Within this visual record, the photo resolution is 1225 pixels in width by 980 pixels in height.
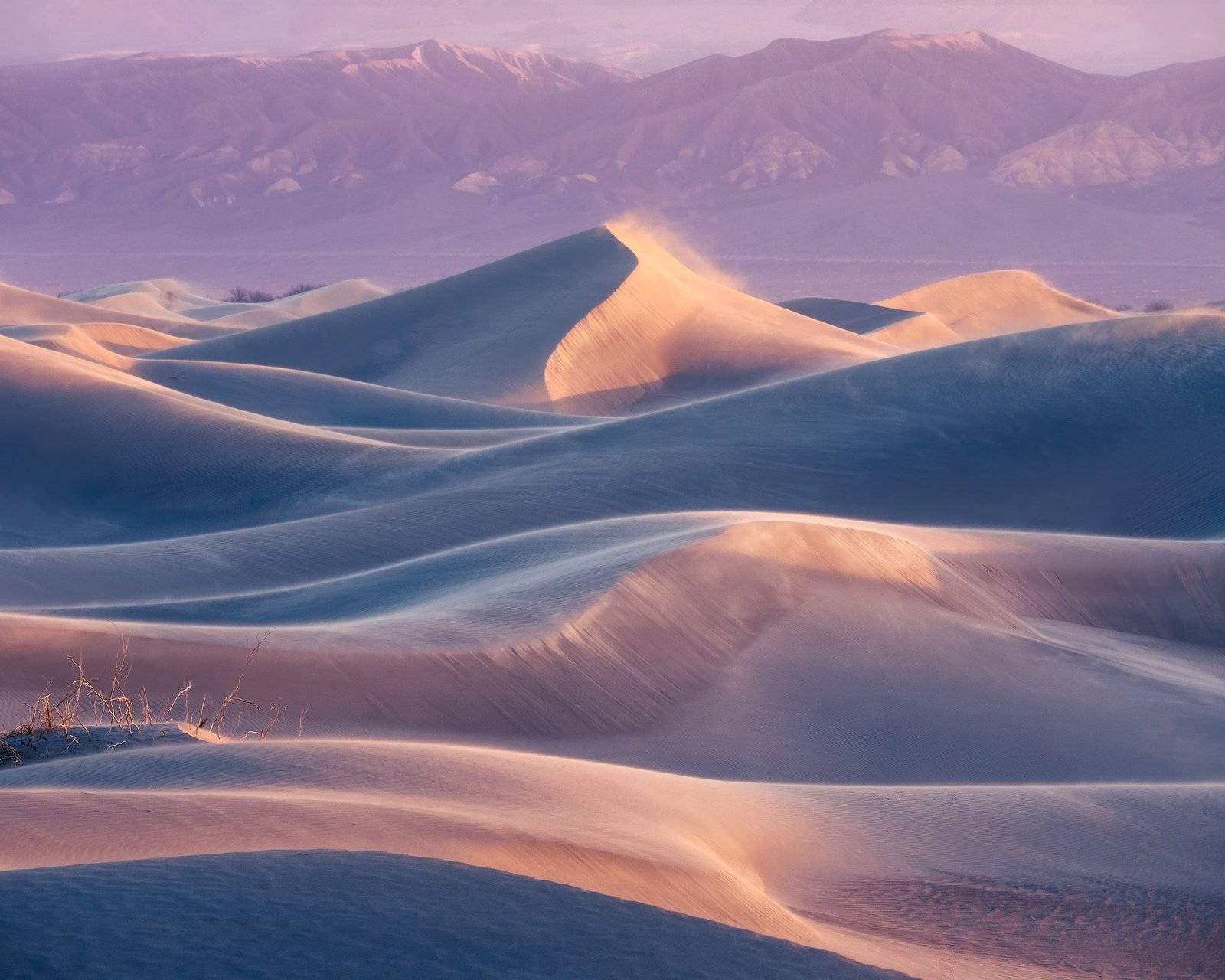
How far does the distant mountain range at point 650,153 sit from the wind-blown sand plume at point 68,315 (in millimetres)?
50693

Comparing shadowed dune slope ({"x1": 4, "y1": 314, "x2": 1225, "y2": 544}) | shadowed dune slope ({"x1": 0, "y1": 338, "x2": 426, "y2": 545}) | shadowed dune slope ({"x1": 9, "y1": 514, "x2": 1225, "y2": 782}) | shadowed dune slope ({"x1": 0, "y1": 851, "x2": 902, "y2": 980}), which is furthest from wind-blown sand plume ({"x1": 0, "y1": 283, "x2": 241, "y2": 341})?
shadowed dune slope ({"x1": 0, "y1": 851, "x2": 902, "y2": 980})

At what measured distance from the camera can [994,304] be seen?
36469 mm

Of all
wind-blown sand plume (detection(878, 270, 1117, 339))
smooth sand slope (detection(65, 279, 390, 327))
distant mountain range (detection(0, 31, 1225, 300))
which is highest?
distant mountain range (detection(0, 31, 1225, 300))

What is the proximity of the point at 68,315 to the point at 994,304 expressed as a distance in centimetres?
2192

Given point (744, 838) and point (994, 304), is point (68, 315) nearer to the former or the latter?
point (994, 304)

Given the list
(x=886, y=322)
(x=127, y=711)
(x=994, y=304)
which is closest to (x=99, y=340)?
(x=886, y=322)

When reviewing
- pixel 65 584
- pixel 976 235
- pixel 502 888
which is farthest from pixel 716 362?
pixel 976 235

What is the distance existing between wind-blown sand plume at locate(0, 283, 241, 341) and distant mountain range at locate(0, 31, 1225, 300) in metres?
50.7

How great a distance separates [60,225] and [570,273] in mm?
89229

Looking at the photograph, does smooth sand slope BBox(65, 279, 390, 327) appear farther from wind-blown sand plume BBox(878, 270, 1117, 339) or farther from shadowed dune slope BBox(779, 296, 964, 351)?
wind-blown sand plume BBox(878, 270, 1117, 339)

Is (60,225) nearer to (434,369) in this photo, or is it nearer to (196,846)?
(434,369)

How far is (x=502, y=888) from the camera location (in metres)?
3.23

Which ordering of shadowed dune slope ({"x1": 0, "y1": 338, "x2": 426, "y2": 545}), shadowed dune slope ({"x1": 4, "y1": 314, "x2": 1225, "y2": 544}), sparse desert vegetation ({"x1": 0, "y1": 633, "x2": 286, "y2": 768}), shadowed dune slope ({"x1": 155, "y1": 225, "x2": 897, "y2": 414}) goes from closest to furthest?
1. sparse desert vegetation ({"x1": 0, "y1": 633, "x2": 286, "y2": 768})
2. shadowed dune slope ({"x1": 4, "y1": 314, "x2": 1225, "y2": 544})
3. shadowed dune slope ({"x1": 0, "y1": 338, "x2": 426, "y2": 545})
4. shadowed dune slope ({"x1": 155, "y1": 225, "x2": 897, "y2": 414})

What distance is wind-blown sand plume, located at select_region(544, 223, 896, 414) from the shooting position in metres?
24.9
